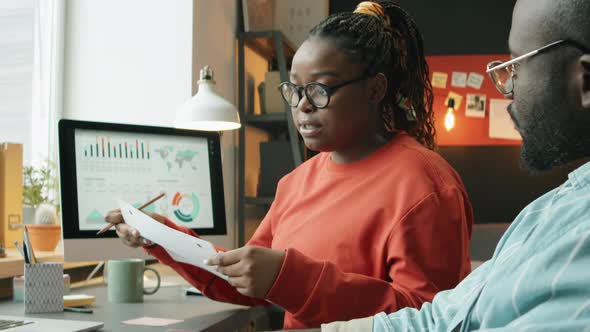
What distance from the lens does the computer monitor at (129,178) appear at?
1716mm

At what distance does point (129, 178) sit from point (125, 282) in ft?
0.97

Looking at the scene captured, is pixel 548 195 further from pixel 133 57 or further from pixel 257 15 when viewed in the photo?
pixel 257 15

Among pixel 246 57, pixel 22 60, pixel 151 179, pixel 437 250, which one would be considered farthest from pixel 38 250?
pixel 246 57

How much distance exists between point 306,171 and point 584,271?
1.00 m

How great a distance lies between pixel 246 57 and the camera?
3.54 meters

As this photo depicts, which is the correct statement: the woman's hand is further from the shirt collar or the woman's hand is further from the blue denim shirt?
the shirt collar

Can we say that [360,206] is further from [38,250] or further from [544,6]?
[38,250]

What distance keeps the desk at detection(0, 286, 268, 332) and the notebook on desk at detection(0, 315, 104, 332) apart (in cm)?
6

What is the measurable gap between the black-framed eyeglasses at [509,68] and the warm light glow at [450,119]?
3.31 metres

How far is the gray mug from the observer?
5.77 feet

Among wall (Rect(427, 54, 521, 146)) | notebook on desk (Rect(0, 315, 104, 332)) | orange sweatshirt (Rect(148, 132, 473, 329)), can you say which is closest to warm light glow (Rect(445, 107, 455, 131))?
wall (Rect(427, 54, 521, 146))

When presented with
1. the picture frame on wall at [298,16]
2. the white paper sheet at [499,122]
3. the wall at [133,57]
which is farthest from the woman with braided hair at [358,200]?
the white paper sheet at [499,122]

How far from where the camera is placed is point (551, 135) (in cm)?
80

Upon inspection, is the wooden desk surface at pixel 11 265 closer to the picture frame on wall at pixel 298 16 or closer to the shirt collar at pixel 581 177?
the shirt collar at pixel 581 177
